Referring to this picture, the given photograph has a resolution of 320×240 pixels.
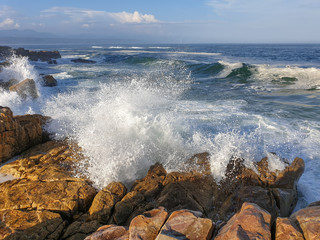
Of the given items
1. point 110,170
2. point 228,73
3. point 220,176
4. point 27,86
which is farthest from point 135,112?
point 228,73

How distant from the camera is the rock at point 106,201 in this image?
326cm

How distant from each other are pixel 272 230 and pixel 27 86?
34.6ft

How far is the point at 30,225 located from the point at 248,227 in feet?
8.58

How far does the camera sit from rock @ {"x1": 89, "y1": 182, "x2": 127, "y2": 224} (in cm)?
326

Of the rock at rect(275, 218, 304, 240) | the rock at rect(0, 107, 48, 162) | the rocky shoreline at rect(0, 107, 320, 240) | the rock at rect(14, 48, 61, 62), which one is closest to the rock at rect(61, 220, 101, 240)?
the rocky shoreline at rect(0, 107, 320, 240)

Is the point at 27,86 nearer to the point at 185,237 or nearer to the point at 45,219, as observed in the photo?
the point at 45,219

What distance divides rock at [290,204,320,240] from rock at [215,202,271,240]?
288 mm

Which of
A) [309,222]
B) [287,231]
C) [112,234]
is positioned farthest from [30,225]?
[309,222]

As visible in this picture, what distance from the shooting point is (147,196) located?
11.9 ft

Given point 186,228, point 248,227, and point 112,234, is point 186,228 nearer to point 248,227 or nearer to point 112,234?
point 248,227

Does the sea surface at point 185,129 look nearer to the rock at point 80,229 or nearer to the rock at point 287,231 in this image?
the rock at point 80,229

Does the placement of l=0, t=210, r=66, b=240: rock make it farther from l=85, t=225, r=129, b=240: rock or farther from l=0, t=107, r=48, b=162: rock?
l=0, t=107, r=48, b=162: rock

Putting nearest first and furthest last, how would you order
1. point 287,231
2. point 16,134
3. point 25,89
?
1. point 287,231
2. point 16,134
3. point 25,89

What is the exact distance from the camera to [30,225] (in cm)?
295
